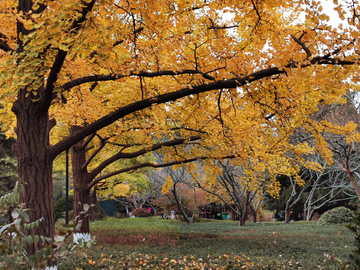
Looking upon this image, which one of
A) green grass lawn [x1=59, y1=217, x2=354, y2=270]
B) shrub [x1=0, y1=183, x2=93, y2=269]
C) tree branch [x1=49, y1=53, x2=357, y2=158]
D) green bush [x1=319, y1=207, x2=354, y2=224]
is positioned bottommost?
green bush [x1=319, y1=207, x2=354, y2=224]

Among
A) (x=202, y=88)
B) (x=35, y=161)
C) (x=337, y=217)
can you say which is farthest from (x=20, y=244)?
(x=337, y=217)

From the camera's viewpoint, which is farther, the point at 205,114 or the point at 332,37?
the point at 205,114

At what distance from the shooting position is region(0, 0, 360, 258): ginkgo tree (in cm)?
351

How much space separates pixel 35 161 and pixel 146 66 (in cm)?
245

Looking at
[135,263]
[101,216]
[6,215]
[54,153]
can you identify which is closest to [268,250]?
[135,263]

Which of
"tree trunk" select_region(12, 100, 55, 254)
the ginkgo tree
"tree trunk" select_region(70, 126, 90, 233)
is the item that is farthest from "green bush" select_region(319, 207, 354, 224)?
"tree trunk" select_region(12, 100, 55, 254)

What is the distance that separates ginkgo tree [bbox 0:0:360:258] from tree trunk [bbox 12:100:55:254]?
16mm

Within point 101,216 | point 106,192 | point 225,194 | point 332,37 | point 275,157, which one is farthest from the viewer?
point 225,194

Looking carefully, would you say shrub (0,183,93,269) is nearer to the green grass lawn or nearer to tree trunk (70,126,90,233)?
the green grass lawn

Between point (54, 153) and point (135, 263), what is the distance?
98.9 inches

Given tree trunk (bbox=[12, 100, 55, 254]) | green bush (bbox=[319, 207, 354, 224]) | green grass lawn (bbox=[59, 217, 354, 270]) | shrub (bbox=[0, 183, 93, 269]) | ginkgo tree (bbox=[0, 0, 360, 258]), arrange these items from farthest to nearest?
green bush (bbox=[319, 207, 354, 224]) → green grass lawn (bbox=[59, 217, 354, 270]) → tree trunk (bbox=[12, 100, 55, 254]) → ginkgo tree (bbox=[0, 0, 360, 258]) → shrub (bbox=[0, 183, 93, 269])

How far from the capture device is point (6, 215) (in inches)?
66.2

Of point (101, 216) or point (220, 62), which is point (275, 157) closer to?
point (220, 62)

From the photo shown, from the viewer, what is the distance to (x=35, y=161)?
5152mm
